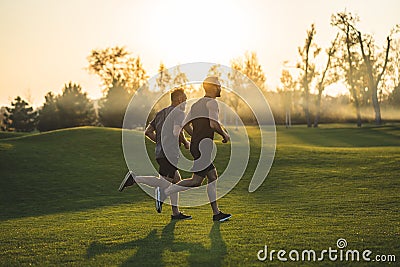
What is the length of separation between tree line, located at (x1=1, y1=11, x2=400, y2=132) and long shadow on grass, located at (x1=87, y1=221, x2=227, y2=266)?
47856mm

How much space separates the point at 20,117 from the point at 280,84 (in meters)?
39.3

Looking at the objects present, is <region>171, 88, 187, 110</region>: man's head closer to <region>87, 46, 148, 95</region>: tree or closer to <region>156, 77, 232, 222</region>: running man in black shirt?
<region>156, 77, 232, 222</region>: running man in black shirt

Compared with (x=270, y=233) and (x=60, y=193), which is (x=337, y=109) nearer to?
(x=60, y=193)

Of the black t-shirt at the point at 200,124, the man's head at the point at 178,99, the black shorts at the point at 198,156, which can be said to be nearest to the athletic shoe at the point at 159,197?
the black shorts at the point at 198,156

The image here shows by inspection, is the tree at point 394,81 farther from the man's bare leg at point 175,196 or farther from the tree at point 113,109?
the man's bare leg at point 175,196

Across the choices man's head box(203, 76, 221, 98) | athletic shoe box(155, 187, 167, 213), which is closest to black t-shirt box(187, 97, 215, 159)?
man's head box(203, 76, 221, 98)

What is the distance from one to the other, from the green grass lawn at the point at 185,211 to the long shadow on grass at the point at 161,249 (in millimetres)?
16

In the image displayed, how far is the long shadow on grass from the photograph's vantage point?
6865 mm

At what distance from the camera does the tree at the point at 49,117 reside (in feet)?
203

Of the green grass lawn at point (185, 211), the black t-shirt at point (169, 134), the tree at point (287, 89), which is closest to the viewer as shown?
the green grass lawn at point (185, 211)

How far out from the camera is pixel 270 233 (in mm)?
8664

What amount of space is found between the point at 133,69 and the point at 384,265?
71.8m

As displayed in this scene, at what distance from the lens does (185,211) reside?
12734mm

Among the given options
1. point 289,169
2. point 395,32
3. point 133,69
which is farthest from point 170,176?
point 133,69
